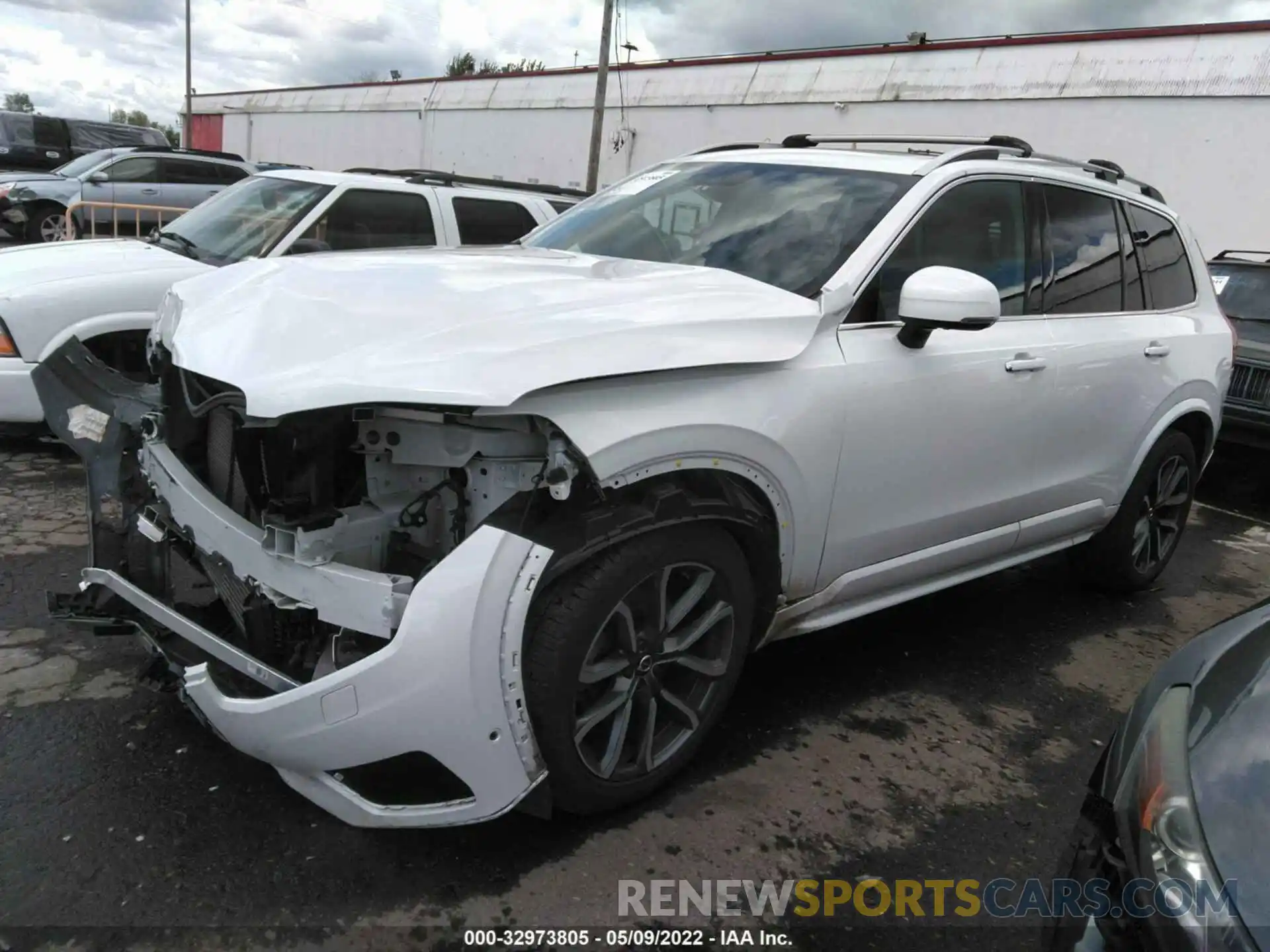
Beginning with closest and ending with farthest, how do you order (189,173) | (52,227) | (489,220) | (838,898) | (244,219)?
(838,898)
(244,219)
(489,220)
(189,173)
(52,227)

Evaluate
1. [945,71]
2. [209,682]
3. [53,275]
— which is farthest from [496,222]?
Answer: [945,71]

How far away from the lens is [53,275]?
4926 millimetres

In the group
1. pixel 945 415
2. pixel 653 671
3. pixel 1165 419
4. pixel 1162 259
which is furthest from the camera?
pixel 1162 259

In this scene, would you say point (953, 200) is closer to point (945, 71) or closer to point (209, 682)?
point (209, 682)

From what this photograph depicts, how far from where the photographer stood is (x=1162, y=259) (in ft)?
14.5

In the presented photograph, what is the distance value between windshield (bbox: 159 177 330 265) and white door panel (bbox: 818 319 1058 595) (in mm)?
4054

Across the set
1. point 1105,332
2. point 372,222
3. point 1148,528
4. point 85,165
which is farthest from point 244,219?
point 85,165

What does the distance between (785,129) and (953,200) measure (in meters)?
17.0

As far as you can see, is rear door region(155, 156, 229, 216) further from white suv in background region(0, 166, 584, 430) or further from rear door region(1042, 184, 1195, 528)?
rear door region(1042, 184, 1195, 528)

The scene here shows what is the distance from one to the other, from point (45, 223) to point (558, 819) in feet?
48.1

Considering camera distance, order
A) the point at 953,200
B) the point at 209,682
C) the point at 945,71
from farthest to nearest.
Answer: the point at 945,71 < the point at 953,200 < the point at 209,682

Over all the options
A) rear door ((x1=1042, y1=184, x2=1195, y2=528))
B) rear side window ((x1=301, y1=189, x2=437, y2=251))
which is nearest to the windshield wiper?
rear side window ((x1=301, y1=189, x2=437, y2=251))

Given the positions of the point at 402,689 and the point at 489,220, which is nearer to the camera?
the point at 402,689

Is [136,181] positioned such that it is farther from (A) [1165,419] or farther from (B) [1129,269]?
(A) [1165,419]
